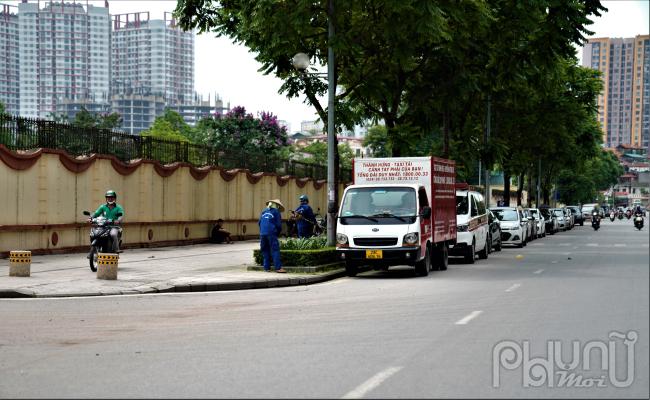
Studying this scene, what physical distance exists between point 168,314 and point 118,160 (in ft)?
52.7

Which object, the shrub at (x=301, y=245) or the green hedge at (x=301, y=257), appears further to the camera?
the shrub at (x=301, y=245)

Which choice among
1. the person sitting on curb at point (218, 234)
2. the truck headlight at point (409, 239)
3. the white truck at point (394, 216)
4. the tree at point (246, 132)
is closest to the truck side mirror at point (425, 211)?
the white truck at point (394, 216)

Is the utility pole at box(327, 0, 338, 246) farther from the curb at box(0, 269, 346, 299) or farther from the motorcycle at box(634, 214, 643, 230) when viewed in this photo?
the motorcycle at box(634, 214, 643, 230)

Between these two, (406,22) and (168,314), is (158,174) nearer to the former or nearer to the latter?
(406,22)

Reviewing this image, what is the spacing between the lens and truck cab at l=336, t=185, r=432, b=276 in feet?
65.4

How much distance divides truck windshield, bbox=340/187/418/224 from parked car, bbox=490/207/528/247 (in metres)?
17.8

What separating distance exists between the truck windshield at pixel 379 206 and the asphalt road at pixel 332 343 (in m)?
3.59

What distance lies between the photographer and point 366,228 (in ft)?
66.2

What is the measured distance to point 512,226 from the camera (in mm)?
38188

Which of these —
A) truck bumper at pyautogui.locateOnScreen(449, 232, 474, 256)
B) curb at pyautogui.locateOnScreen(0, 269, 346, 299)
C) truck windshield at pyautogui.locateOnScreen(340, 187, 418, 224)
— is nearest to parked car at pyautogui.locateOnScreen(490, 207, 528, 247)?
truck bumper at pyautogui.locateOnScreen(449, 232, 474, 256)

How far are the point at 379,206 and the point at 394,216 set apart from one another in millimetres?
613

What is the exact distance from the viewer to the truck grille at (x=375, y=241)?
65.5ft

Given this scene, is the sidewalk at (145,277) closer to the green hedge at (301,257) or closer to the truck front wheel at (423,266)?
the green hedge at (301,257)
